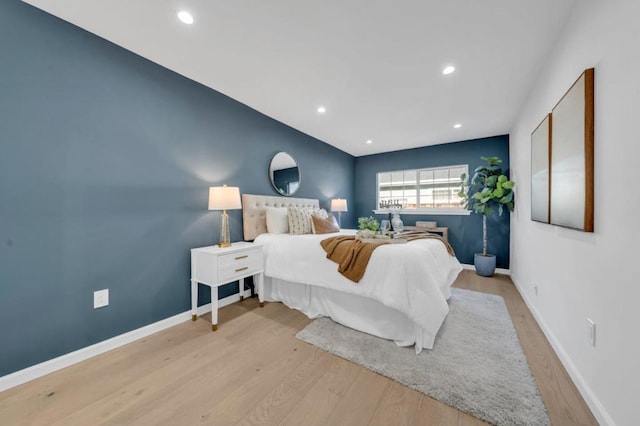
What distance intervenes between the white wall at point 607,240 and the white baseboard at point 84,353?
304 cm

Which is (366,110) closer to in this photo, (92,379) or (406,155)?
(406,155)

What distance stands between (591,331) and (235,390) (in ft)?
6.91

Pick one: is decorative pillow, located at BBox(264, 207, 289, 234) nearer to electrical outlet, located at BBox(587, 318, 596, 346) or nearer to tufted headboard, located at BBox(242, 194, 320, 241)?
tufted headboard, located at BBox(242, 194, 320, 241)

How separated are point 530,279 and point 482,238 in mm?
1850

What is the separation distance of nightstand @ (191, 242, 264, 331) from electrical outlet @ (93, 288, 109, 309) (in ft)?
2.17

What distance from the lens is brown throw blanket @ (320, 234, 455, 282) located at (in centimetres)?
209

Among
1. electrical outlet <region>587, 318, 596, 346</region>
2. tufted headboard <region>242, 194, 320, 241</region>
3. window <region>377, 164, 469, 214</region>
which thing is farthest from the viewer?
window <region>377, 164, 469, 214</region>

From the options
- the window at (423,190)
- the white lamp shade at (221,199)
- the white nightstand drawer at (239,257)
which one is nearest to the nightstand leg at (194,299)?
the white nightstand drawer at (239,257)

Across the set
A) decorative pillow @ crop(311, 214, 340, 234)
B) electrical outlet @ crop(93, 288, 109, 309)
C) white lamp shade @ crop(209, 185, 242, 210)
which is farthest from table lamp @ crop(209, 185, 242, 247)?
decorative pillow @ crop(311, 214, 340, 234)

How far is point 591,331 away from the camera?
1.35 m

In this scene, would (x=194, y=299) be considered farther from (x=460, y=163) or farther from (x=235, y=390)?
(x=460, y=163)

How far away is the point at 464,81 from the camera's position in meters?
2.54

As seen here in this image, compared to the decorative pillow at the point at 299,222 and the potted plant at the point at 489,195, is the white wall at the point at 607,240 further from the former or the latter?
the decorative pillow at the point at 299,222

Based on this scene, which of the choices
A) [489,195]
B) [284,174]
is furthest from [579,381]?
[284,174]
